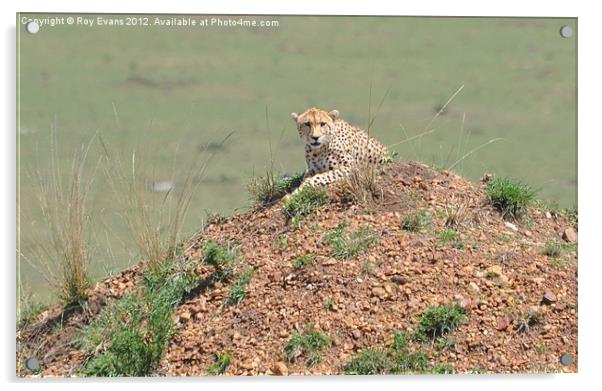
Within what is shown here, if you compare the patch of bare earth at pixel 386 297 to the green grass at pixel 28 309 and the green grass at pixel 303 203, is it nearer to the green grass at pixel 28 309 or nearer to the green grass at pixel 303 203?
the green grass at pixel 303 203

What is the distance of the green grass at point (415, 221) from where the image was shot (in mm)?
8281

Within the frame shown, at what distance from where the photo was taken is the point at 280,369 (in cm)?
743

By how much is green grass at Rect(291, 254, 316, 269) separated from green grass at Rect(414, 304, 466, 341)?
827mm

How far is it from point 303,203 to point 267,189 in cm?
43

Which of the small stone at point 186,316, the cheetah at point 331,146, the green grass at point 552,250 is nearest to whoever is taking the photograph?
the small stone at point 186,316

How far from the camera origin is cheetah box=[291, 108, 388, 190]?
9188mm

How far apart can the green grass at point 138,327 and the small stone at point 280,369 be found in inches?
28.4

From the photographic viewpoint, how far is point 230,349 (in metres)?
7.62

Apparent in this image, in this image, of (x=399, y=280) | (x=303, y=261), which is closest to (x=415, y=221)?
(x=399, y=280)

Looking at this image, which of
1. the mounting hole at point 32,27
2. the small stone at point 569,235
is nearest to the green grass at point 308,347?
the small stone at point 569,235

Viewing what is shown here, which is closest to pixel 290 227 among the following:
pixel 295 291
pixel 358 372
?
pixel 295 291

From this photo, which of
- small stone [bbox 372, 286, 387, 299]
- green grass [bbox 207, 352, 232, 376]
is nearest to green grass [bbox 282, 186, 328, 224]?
small stone [bbox 372, 286, 387, 299]

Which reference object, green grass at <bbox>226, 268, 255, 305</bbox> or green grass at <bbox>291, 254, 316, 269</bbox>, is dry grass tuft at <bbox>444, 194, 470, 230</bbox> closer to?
green grass at <bbox>291, 254, 316, 269</bbox>
